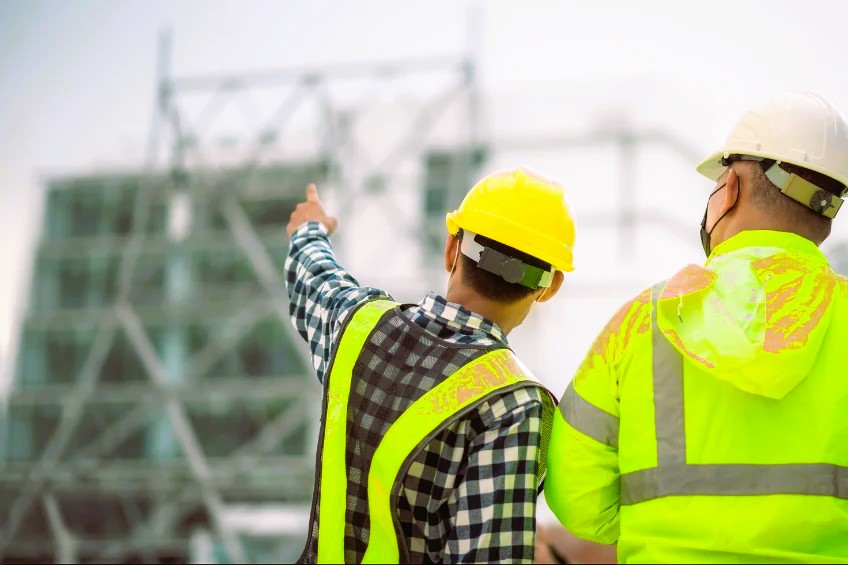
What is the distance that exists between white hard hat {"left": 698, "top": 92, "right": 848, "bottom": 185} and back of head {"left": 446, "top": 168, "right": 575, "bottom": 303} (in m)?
0.27

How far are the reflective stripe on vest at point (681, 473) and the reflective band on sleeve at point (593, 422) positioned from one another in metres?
0.06

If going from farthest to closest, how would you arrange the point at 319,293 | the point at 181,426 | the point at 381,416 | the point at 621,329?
1. the point at 181,426
2. the point at 319,293
3. the point at 381,416
4. the point at 621,329

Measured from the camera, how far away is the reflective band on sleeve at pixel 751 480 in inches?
43.9

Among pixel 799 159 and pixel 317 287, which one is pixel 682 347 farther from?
pixel 317 287

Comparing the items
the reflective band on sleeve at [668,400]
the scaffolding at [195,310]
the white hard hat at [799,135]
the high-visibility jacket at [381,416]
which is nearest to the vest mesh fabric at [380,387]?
the high-visibility jacket at [381,416]

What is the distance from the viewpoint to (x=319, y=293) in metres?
1.59

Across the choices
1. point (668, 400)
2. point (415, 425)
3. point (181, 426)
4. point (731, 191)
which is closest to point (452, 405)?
point (415, 425)

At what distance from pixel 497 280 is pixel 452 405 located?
229 millimetres

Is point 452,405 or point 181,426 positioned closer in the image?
point 452,405

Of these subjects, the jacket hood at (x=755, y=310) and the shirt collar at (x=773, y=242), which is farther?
the shirt collar at (x=773, y=242)

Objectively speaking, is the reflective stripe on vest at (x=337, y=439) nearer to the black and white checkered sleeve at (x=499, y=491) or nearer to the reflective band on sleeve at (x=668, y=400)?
the black and white checkered sleeve at (x=499, y=491)

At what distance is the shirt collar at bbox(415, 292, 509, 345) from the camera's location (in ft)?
4.52

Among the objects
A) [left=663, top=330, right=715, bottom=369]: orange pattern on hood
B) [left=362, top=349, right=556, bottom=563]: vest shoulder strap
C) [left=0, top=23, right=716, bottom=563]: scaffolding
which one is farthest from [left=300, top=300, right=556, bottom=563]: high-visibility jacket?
[left=0, top=23, right=716, bottom=563]: scaffolding

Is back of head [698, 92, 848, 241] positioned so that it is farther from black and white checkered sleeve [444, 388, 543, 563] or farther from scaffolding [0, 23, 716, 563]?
scaffolding [0, 23, 716, 563]
